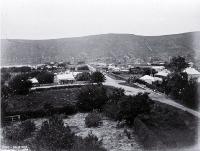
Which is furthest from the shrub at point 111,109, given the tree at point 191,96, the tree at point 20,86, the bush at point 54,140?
the tree at point 20,86

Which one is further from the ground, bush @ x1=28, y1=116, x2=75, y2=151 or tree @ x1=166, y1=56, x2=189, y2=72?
tree @ x1=166, y1=56, x2=189, y2=72

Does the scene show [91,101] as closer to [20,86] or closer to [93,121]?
[93,121]

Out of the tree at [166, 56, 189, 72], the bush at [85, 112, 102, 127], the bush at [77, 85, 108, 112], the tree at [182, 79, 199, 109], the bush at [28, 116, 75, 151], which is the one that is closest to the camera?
the bush at [28, 116, 75, 151]

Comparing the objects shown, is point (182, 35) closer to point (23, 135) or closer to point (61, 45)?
point (61, 45)

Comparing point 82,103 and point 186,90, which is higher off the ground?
point 186,90

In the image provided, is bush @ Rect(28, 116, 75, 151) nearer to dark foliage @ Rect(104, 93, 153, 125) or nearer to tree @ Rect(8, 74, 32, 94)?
dark foliage @ Rect(104, 93, 153, 125)

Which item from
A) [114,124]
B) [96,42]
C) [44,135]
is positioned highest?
[96,42]

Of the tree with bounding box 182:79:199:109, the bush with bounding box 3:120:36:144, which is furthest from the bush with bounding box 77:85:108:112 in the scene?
the tree with bounding box 182:79:199:109

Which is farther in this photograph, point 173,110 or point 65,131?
point 173,110

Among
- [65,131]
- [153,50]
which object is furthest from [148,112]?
[153,50]
